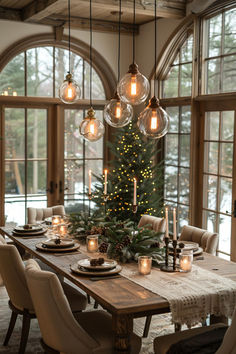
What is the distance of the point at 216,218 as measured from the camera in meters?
6.05

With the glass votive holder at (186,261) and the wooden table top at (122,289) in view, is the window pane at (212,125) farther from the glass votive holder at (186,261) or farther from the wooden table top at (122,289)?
the glass votive holder at (186,261)

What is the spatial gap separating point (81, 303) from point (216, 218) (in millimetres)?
2694

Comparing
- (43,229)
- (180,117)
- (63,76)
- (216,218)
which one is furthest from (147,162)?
(43,229)

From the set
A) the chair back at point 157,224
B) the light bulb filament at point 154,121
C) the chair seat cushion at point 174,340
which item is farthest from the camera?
the chair back at point 157,224

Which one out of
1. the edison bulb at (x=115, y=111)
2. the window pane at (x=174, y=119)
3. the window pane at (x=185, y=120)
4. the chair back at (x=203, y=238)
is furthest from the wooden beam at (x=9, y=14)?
the chair back at (x=203, y=238)

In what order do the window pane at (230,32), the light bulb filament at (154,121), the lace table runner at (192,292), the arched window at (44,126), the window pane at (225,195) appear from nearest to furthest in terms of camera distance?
the lace table runner at (192,292)
the light bulb filament at (154,121)
the window pane at (230,32)
the window pane at (225,195)
the arched window at (44,126)

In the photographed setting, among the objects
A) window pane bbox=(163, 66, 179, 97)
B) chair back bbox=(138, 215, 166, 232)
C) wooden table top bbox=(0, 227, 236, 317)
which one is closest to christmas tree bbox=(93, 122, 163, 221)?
window pane bbox=(163, 66, 179, 97)

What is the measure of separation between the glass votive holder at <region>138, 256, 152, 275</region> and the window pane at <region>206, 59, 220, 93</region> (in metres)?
3.20

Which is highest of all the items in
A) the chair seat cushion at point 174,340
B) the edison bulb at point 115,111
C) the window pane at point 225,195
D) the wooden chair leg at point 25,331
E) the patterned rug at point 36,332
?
the edison bulb at point 115,111

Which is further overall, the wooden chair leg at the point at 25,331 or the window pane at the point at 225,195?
the window pane at the point at 225,195

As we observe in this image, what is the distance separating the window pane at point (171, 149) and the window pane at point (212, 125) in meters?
0.65

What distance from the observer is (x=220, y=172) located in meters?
5.95

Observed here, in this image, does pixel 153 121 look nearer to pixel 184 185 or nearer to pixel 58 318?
pixel 58 318

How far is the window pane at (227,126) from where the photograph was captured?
5730mm
